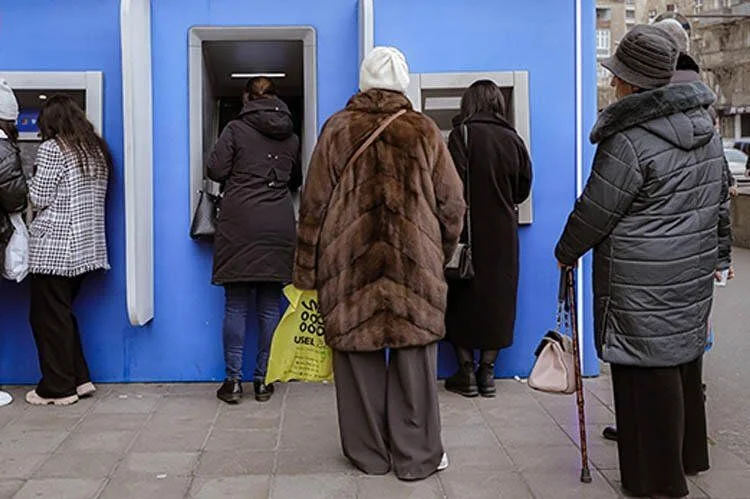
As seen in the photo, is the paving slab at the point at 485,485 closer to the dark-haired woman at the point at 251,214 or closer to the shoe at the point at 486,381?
the shoe at the point at 486,381

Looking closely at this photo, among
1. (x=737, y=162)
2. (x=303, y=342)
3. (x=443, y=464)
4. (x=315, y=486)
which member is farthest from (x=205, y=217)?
(x=737, y=162)

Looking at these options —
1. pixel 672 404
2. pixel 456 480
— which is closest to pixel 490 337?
pixel 456 480

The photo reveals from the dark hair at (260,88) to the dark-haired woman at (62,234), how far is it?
2.96ft

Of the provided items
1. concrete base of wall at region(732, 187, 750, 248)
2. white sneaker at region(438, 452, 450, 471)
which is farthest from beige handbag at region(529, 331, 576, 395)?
concrete base of wall at region(732, 187, 750, 248)

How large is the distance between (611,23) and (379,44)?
63.1 metres

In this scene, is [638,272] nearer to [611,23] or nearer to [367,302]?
[367,302]

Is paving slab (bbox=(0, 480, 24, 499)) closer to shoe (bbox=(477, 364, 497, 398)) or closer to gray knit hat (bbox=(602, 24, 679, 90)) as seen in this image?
shoe (bbox=(477, 364, 497, 398))

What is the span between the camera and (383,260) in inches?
154

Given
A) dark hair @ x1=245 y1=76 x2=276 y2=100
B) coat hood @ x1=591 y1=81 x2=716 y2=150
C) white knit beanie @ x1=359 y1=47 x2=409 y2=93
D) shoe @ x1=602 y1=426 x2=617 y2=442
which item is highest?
dark hair @ x1=245 y1=76 x2=276 y2=100

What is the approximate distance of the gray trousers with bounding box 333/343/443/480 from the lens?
13.0ft

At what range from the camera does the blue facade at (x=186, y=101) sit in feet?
17.9

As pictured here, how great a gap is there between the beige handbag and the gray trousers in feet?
1.55

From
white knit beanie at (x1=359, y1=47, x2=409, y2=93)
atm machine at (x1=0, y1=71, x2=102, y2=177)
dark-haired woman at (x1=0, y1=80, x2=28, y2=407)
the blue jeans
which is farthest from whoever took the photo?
atm machine at (x1=0, y1=71, x2=102, y2=177)

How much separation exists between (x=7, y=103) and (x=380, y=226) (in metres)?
2.35
